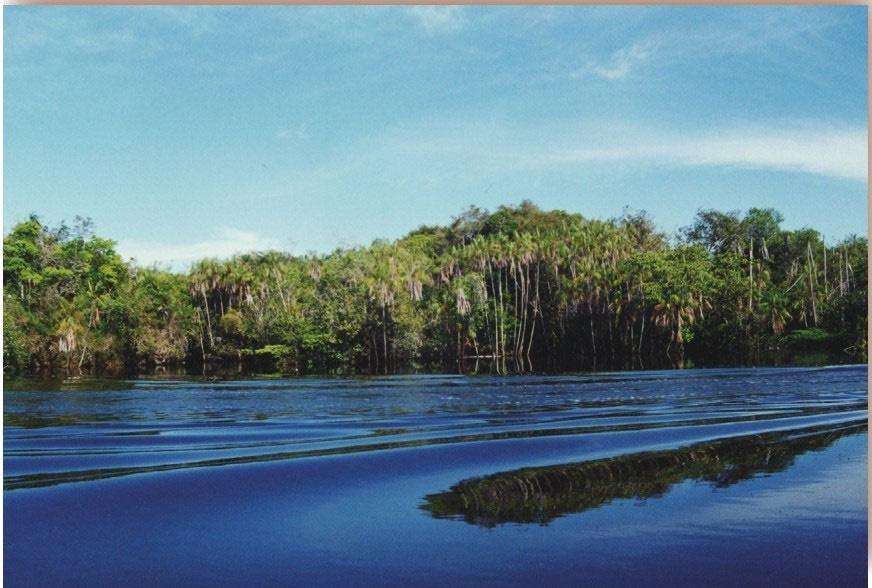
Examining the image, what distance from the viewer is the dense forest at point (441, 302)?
42906mm

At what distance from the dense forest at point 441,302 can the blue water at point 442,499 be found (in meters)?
30.2

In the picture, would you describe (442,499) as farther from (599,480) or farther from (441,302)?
(441,302)

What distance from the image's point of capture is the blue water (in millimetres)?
5137

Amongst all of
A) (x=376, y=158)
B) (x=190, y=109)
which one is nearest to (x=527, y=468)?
(x=190, y=109)

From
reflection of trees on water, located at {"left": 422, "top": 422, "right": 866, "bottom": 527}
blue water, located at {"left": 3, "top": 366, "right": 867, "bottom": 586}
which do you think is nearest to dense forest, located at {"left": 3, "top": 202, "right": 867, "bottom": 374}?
blue water, located at {"left": 3, "top": 366, "right": 867, "bottom": 586}

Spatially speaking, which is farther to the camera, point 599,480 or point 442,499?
point 599,480

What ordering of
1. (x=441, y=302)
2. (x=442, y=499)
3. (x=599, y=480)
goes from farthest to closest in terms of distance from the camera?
(x=441, y=302) < (x=599, y=480) < (x=442, y=499)

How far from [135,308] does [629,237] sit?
1179 inches

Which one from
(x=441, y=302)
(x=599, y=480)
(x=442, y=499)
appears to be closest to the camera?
(x=442, y=499)

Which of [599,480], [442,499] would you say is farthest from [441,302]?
[442,499]

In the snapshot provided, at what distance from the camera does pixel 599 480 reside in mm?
7262

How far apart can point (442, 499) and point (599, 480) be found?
1.47 m

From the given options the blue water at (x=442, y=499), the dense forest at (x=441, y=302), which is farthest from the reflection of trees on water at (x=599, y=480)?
the dense forest at (x=441, y=302)

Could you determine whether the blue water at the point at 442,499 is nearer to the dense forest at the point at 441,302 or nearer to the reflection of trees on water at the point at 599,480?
the reflection of trees on water at the point at 599,480
